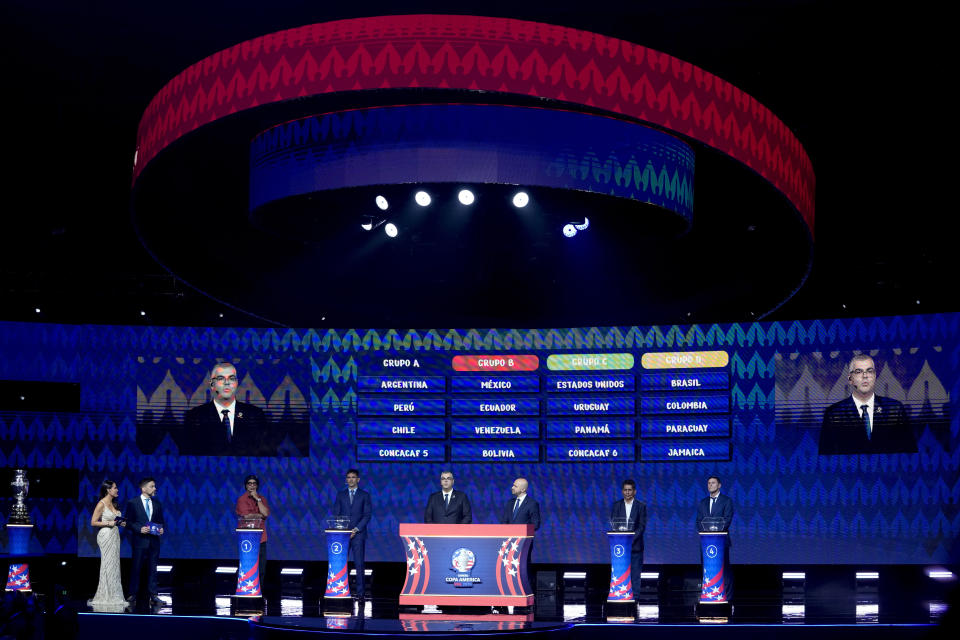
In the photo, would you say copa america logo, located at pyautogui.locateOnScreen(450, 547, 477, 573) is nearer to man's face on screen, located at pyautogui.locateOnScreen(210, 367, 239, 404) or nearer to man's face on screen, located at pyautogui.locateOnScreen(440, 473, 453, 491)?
man's face on screen, located at pyautogui.locateOnScreen(440, 473, 453, 491)

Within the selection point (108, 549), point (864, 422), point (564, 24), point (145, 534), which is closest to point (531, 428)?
point (864, 422)

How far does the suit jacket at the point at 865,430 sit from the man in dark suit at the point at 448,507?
4.30 m

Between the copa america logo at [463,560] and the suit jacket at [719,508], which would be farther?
Answer: the suit jacket at [719,508]

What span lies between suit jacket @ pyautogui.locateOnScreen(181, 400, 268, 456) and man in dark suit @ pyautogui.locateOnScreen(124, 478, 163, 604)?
6.37ft

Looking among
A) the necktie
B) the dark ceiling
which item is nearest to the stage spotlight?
the dark ceiling

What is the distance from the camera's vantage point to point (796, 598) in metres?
12.5

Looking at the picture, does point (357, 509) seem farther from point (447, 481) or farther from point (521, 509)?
point (521, 509)

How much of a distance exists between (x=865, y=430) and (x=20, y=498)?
958 cm

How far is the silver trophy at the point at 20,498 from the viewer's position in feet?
39.9

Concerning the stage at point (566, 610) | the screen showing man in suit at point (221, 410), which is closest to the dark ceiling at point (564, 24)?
the screen showing man in suit at point (221, 410)

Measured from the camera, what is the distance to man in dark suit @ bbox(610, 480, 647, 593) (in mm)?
11664

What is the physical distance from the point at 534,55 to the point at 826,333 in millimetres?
7296

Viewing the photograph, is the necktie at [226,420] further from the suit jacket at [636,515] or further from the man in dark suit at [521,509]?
the suit jacket at [636,515]

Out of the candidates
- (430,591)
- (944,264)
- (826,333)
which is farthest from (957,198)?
(430,591)
